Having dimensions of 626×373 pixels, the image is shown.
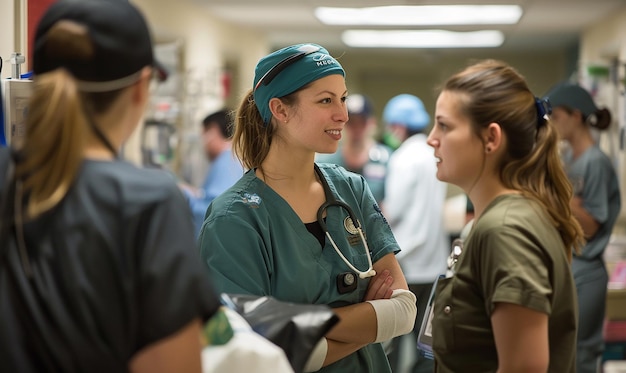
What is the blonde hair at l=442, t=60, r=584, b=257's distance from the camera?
1.86 m

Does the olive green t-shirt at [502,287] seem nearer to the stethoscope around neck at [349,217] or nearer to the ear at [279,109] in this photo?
the stethoscope around neck at [349,217]

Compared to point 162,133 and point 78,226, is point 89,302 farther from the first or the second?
point 162,133

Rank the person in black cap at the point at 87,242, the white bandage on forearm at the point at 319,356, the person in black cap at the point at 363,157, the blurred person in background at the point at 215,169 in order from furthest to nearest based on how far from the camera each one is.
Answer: the person in black cap at the point at 363,157
the blurred person in background at the point at 215,169
the white bandage on forearm at the point at 319,356
the person in black cap at the point at 87,242

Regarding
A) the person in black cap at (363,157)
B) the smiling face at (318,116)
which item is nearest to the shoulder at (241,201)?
the smiling face at (318,116)

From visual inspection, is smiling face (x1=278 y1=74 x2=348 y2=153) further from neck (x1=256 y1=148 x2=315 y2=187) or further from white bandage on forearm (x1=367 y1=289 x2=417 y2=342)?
white bandage on forearm (x1=367 y1=289 x2=417 y2=342)

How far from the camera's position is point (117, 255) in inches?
44.3

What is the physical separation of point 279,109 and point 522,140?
0.57 meters

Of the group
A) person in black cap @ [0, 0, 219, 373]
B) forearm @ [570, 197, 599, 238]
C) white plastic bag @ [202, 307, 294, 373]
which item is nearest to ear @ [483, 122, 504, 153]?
white plastic bag @ [202, 307, 294, 373]

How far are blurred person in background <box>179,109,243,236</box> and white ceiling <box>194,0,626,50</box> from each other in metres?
1.72

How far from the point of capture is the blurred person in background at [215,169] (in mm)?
4656

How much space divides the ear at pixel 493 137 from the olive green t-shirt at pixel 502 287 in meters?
0.12

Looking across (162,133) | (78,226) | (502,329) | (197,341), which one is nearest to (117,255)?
(78,226)

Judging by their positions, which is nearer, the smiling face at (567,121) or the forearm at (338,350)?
the forearm at (338,350)

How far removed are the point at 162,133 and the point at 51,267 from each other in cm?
380
